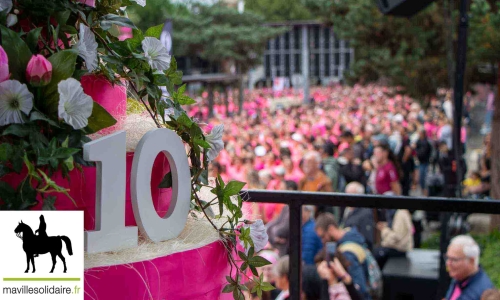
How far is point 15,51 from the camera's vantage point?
3.90 ft

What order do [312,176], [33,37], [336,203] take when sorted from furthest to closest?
[312,176] < [336,203] < [33,37]

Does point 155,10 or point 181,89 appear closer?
point 181,89

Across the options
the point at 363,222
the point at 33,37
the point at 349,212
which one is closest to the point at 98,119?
the point at 33,37

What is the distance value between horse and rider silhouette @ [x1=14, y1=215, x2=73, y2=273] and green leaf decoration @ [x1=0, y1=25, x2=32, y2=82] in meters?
0.26

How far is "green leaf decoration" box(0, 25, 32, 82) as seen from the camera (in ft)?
3.89

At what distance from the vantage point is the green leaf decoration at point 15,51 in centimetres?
118

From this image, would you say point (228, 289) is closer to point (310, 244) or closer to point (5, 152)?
point (5, 152)

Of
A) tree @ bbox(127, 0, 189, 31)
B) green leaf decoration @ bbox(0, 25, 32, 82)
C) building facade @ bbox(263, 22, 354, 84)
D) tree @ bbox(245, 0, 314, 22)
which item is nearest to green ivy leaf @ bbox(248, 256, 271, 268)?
green leaf decoration @ bbox(0, 25, 32, 82)

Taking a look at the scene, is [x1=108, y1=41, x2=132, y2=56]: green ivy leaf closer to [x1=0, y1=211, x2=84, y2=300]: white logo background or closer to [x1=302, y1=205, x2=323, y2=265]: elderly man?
[x1=0, y1=211, x2=84, y2=300]: white logo background

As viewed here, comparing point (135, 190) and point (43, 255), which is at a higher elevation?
point (135, 190)

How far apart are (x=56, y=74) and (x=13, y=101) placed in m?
0.09

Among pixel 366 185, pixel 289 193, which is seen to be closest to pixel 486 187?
pixel 366 185

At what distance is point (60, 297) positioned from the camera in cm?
121

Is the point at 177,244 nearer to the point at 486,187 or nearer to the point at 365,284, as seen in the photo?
the point at 365,284
